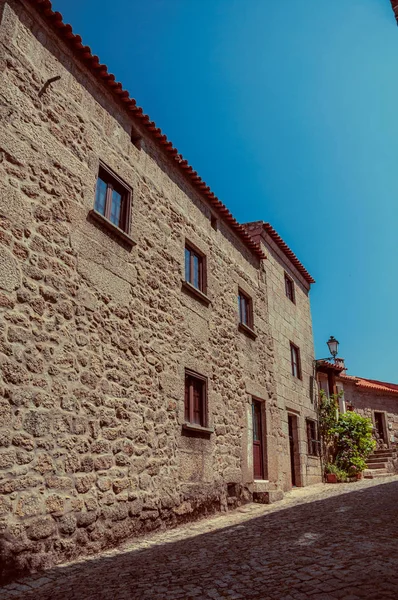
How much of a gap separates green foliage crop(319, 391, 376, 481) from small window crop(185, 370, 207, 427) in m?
7.46

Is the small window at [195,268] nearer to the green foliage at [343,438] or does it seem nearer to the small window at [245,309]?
the small window at [245,309]

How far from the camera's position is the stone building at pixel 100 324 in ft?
15.4

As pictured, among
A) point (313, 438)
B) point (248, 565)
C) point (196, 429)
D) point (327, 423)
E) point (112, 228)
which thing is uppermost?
point (112, 228)

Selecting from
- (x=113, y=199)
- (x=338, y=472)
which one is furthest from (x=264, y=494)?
(x=113, y=199)

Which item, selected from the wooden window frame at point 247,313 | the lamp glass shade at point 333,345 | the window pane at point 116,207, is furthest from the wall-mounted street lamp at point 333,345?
the window pane at point 116,207

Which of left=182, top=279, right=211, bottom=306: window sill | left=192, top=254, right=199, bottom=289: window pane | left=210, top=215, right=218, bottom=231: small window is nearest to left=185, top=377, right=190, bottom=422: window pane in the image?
left=182, top=279, right=211, bottom=306: window sill

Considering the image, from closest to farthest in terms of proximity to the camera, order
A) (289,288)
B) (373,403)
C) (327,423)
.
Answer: (289,288) → (327,423) → (373,403)

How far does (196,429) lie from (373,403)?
15.3 meters

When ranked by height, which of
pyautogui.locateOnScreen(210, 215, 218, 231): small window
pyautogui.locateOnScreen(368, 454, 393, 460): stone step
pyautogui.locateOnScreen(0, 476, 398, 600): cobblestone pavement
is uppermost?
pyautogui.locateOnScreen(210, 215, 218, 231): small window

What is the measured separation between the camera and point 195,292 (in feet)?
26.9

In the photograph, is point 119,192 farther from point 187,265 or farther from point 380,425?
point 380,425

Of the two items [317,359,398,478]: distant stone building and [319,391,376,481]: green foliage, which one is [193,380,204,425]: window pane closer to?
[319,391,376,481]: green foliage

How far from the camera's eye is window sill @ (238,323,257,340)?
9898mm

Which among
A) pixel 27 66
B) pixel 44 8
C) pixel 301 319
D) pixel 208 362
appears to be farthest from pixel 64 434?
pixel 301 319
